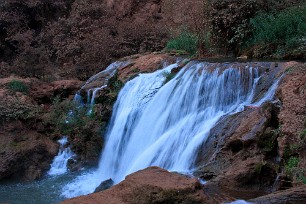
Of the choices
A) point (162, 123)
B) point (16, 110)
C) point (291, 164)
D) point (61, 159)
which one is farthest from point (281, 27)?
point (16, 110)

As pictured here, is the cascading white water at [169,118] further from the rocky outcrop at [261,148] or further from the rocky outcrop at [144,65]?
the rocky outcrop at [144,65]

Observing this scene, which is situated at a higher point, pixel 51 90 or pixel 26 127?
pixel 51 90

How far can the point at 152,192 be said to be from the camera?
4.91m

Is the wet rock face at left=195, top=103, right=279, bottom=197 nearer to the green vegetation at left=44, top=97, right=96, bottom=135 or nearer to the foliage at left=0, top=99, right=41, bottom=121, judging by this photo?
the green vegetation at left=44, top=97, right=96, bottom=135

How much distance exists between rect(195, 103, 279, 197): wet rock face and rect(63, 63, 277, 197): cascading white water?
41cm

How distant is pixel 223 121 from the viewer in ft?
24.4

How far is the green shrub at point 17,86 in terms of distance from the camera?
40.2ft

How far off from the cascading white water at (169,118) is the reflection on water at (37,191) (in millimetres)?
304

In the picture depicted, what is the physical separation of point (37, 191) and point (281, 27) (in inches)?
278

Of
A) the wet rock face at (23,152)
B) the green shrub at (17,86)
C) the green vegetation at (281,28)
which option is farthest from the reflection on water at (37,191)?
the green vegetation at (281,28)

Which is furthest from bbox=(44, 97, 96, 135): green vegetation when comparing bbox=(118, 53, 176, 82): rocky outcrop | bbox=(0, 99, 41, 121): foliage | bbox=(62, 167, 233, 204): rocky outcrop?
bbox=(62, 167, 233, 204): rocky outcrop

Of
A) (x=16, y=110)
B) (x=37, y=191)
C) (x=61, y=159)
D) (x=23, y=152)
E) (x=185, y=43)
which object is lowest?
(x=37, y=191)

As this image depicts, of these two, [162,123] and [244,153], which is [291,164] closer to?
[244,153]

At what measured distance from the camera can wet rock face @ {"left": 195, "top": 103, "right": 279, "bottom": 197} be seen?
6004mm
